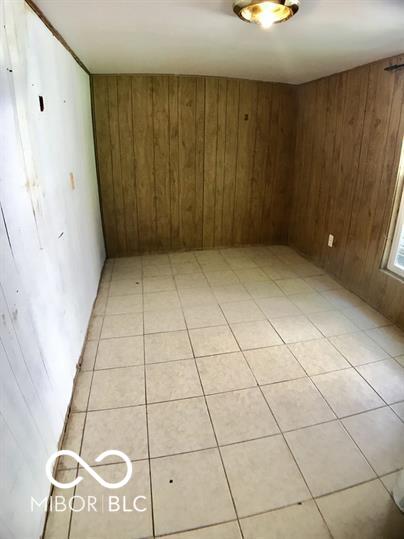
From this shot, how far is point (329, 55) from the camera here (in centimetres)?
236

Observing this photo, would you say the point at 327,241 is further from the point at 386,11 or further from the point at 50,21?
the point at 50,21

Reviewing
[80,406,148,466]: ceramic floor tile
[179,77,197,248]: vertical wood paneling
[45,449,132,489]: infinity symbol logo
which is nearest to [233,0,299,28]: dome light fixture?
[179,77,197,248]: vertical wood paneling

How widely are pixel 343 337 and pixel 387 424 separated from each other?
2.49 ft

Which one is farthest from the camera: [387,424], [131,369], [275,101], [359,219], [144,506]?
[275,101]

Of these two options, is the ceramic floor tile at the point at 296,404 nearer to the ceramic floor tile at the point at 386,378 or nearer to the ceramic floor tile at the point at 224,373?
the ceramic floor tile at the point at 224,373

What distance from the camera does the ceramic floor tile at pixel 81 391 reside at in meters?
1.71

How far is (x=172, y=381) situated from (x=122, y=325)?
74cm

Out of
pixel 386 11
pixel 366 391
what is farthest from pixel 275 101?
pixel 366 391

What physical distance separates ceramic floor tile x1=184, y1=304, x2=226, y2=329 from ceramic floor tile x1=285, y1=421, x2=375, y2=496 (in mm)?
1054

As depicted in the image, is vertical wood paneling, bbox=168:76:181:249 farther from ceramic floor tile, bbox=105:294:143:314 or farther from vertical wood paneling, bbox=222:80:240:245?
ceramic floor tile, bbox=105:294:143:314

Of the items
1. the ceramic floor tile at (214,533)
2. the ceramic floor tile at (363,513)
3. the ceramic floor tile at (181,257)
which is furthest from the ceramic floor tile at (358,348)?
the ceramic floor tile at (181,257)

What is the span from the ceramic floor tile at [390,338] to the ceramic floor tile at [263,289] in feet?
2.73

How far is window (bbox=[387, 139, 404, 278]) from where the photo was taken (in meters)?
2.38

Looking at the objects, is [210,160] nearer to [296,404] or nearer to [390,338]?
[390,338]
